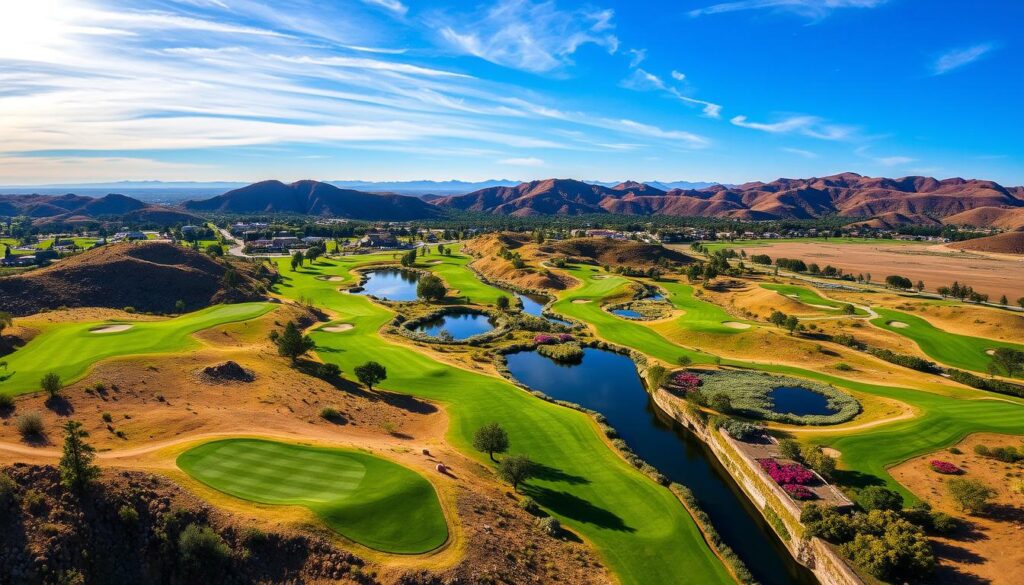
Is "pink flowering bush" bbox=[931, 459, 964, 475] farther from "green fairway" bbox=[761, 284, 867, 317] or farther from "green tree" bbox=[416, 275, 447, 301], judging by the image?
"green tree" bbox=[416, 275, 447, 301]

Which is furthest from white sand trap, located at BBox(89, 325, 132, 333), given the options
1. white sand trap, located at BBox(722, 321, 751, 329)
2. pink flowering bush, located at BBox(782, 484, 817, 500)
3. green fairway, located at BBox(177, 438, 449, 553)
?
white sand trap, located at BBox(722, 321, 751, 329)

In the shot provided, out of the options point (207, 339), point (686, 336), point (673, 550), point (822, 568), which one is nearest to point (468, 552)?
point (673, 550)

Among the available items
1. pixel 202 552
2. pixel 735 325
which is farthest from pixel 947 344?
pixel 202 552

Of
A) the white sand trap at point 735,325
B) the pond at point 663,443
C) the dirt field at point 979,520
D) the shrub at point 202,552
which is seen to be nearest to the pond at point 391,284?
the pond at point 663,443

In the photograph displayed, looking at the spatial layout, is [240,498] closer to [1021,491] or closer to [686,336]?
[1021,491]

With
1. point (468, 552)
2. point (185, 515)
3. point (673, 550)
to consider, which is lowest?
point (673, 550)

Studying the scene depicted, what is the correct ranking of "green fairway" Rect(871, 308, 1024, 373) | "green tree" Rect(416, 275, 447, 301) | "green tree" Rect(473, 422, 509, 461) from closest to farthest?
"green tree" Rect(473, 422, 509, 461)
"green fairway" Rect(871, 308, 1024, 373)
"green tree" Rect(416, 275, 447, 301)

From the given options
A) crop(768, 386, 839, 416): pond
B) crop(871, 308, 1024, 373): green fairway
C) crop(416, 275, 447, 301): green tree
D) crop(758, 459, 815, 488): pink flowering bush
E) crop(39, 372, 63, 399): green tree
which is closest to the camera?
crop(758, 459, 815, 488): pink flowering bush

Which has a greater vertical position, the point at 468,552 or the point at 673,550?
the point at 468,552

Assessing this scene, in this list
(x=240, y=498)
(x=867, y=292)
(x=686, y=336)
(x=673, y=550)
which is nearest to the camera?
(x=240, y=498)
